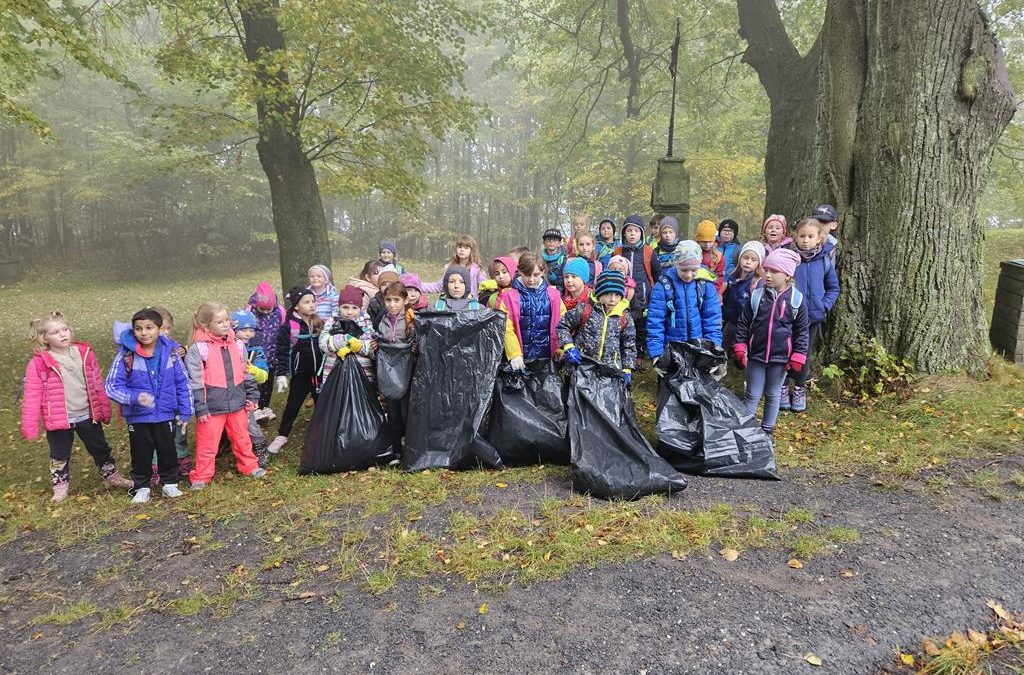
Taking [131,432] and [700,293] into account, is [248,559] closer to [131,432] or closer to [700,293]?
[131,432]

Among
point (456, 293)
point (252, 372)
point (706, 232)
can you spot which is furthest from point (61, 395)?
point (706, 232)

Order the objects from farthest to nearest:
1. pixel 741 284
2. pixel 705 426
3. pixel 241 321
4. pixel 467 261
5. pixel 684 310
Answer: pixel 467 261, pixel 741 284, pixel 241 321, pixel 684 310, pixel 705 426

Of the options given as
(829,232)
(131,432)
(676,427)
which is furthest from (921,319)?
(131,432)

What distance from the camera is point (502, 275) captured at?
14.8ft

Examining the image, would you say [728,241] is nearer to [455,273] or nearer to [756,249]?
[756,249]

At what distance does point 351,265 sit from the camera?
78.2 feet

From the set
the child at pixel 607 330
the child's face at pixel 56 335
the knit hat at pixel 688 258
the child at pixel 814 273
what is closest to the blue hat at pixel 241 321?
the child's face at pixel 56 335

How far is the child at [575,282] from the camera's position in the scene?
4.40 meters

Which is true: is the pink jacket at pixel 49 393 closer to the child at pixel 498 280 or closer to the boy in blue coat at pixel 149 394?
the boy in blue coat at pixel 149 394

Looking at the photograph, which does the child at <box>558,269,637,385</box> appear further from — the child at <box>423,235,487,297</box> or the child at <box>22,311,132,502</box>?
the child at <box>22,311,132,502</box>

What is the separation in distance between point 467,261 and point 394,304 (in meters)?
1.26

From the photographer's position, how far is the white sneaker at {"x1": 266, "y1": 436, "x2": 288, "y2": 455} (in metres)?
5.00

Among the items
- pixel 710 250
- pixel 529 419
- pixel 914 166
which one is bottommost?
pixel 529 419

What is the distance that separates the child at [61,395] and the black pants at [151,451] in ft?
1.45
